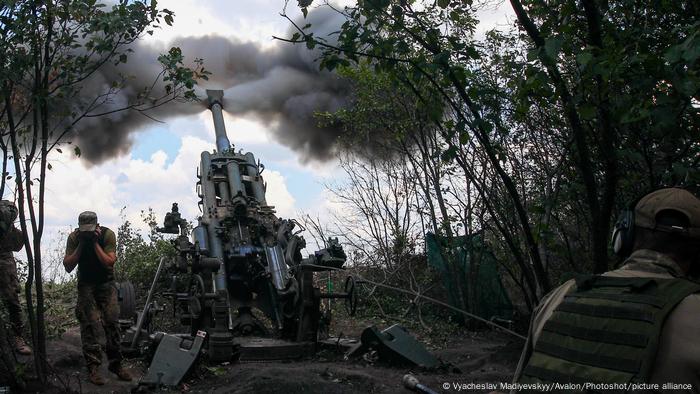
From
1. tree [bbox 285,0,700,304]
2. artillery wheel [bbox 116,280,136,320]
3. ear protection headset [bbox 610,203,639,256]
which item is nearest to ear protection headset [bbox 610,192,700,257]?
ear protection headset [bbox 610,203,639,256]

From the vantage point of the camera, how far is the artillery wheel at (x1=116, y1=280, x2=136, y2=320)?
344 inches

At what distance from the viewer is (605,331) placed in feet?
6.39

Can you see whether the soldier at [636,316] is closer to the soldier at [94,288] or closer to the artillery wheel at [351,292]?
the artillery wheel at [351,292]

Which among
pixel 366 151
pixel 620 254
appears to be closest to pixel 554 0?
pixel 620 254

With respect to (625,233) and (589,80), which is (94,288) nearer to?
(589,80)

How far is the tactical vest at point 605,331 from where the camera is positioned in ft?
6.06

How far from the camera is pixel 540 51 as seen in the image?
132 inches

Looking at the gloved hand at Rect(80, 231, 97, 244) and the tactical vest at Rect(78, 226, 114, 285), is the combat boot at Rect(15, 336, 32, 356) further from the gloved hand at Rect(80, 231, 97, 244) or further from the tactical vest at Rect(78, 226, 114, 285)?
the gloved hand at Rect(80, 231, 97, 244)

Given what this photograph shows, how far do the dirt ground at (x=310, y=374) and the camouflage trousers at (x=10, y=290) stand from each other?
509mm

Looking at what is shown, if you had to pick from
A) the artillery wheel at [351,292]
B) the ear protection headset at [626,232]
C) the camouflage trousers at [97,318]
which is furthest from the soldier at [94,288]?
the ear protection headset at [626,232]

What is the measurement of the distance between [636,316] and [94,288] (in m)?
5.91

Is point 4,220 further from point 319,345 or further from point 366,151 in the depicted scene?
point 366,151

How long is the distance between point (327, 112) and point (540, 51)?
28.5ft

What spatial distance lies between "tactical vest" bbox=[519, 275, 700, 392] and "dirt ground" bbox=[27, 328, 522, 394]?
12.7 feet
